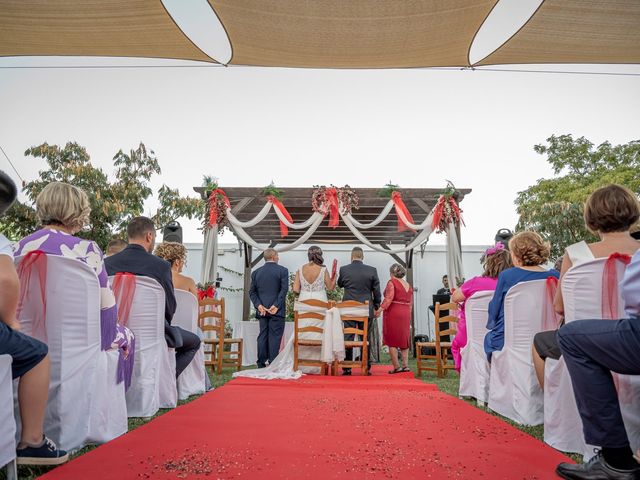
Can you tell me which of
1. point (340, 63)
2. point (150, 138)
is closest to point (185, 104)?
point (150, 138)

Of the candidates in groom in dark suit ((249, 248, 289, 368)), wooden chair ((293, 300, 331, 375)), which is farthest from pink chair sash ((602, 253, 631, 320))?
groom in dark suit ((249, 248, 289, 368))

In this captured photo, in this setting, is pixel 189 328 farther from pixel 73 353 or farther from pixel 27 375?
pixel 27 375

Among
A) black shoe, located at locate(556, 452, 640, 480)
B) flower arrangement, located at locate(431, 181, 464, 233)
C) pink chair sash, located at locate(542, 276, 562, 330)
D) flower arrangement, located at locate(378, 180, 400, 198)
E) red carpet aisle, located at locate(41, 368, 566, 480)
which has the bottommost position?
red carpet aisle, located at locate(41, 368, 566, 480)

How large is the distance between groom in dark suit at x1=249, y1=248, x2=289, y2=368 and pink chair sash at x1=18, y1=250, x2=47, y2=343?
4.85 m

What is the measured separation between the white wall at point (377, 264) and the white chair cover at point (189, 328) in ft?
29.5

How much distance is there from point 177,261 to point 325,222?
6489 millimetres

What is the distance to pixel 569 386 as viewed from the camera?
240 centimetres

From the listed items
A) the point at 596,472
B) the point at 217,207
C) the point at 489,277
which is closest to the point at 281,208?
the point at 217,207

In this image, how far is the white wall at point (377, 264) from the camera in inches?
527

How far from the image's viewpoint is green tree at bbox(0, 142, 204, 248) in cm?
816

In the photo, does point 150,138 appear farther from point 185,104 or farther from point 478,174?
point 478,174

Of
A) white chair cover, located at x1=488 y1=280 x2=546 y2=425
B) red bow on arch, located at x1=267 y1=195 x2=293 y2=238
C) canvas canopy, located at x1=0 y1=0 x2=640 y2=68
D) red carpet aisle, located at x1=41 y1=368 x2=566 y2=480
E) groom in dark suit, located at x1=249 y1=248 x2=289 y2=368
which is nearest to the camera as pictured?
red carpet aisle, located at x1=41 y1=368 x2=566 y2=480

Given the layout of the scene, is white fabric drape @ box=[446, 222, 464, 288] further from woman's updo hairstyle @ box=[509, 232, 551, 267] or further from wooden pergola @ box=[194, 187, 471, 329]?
woman's updo hairstyle @ box=[509, 232, 551, 267]

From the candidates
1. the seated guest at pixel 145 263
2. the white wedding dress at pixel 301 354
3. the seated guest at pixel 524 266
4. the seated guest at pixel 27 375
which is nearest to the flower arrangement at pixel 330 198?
the white wedding dress at pixel 301 354
